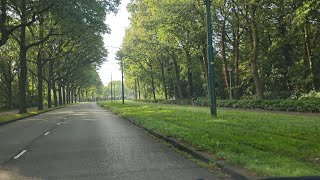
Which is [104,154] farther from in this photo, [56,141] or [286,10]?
[286,10]

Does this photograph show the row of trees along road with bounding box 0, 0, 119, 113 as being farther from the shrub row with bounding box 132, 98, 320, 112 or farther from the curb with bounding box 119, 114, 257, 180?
the shrub row with bounding box 132, 98, 320, 112

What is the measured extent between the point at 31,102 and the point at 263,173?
6775 centimetres

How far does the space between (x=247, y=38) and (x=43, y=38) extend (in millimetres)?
25770

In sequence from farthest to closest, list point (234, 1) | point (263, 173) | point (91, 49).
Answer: point (91, 49) → point (234, 1) → point (263, 173)

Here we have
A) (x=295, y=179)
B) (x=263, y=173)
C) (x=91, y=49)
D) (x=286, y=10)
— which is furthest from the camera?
(x=91, y=49)

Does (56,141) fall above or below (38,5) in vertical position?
below

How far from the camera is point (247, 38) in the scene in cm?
4891

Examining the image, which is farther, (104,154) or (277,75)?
(277,75)

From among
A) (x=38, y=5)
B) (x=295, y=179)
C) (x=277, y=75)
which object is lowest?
(x=295, y=179)

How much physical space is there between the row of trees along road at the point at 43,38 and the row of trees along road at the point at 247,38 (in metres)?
8.47

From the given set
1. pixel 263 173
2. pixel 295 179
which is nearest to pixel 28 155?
pixel 263 173

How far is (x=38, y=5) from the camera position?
1003 inches

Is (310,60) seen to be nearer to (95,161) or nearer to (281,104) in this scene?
(281,104)

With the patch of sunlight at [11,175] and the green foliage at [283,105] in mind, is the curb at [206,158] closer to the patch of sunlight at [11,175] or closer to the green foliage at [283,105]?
the patch of sunlight at [11,175]
